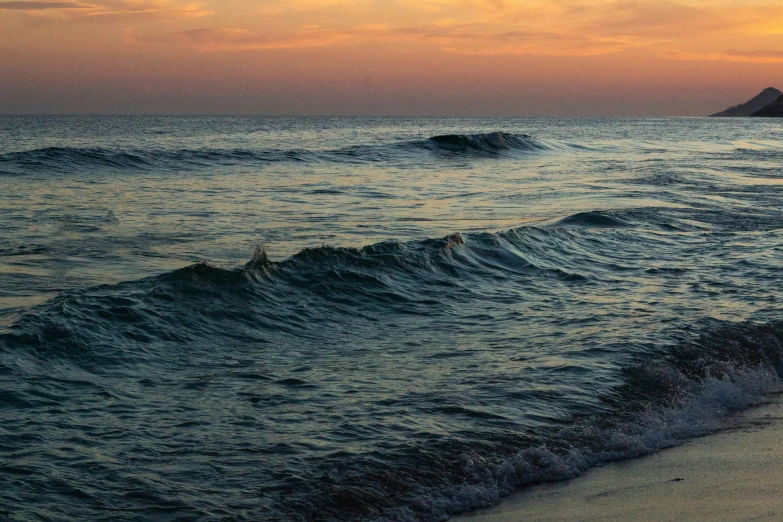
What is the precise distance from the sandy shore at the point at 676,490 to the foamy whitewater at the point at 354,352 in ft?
0.60

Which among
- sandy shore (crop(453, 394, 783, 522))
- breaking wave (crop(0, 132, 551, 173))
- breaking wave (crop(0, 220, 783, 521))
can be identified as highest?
breaking wave (crop(0, 132, 551, 173))

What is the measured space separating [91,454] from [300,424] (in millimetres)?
1371

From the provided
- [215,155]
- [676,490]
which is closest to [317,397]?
[676,490]

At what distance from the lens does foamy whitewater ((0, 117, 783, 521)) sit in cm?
488

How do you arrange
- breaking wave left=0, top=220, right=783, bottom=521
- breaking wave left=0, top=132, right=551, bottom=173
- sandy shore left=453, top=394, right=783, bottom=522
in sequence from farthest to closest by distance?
1. breaking wave left=0, top=132, right=551, bottom=173
2. breaking wave left=0, top=220, right=783, bottom=521
3. sandy shore left=453, top=394, right=783, bottom=522

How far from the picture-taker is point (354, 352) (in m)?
7.50

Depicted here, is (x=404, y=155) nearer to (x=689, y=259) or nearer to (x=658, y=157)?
(x=658, y=157)

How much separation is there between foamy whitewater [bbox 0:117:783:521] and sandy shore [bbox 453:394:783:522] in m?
0.18

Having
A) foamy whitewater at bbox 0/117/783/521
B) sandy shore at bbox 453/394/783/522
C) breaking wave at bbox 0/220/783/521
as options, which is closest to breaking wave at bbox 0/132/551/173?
foamy whitewater at bbox 0/117/783/521

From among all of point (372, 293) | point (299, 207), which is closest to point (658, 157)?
point (299, 207)

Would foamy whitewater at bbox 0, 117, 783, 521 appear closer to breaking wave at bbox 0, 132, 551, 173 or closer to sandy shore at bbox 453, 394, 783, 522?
sandy shore at bbox 453, 394, 783, 522

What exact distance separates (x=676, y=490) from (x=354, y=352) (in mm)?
3358

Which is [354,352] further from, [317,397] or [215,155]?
[215,155]

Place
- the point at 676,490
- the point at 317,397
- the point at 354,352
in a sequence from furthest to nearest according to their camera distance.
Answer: the point at 354,352, the point at 317,397, the point at 676,490
